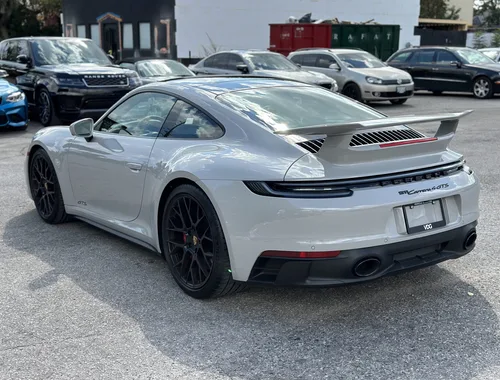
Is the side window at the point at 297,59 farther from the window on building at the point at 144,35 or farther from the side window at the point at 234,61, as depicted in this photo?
the window on building at the point at 144,35

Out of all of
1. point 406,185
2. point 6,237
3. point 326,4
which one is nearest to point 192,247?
point 406,185

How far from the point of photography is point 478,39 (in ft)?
129

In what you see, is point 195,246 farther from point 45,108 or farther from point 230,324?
point 45,108

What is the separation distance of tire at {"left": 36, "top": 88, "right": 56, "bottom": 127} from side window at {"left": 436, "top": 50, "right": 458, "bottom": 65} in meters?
11.8

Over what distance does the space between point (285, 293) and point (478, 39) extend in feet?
130

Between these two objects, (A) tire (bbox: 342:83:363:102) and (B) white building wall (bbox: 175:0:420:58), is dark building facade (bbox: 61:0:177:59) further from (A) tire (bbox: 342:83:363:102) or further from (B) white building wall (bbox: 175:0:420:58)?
(A) tire (bbox: 342:83:363:102)

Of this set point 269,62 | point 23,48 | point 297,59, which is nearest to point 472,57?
point 297,59

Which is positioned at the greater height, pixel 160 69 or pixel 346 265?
pixel 160 69

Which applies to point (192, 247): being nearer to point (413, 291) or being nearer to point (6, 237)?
point (413, 291)

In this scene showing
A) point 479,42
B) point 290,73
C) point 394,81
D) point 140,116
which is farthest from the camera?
point 479,42

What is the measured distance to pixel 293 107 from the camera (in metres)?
4.30

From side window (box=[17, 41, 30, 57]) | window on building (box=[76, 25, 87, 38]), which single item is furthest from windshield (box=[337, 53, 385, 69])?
window on building (box=[76, 25, 87, 38])

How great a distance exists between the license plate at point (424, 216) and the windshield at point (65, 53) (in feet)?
36.4

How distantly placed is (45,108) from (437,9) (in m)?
47.4
